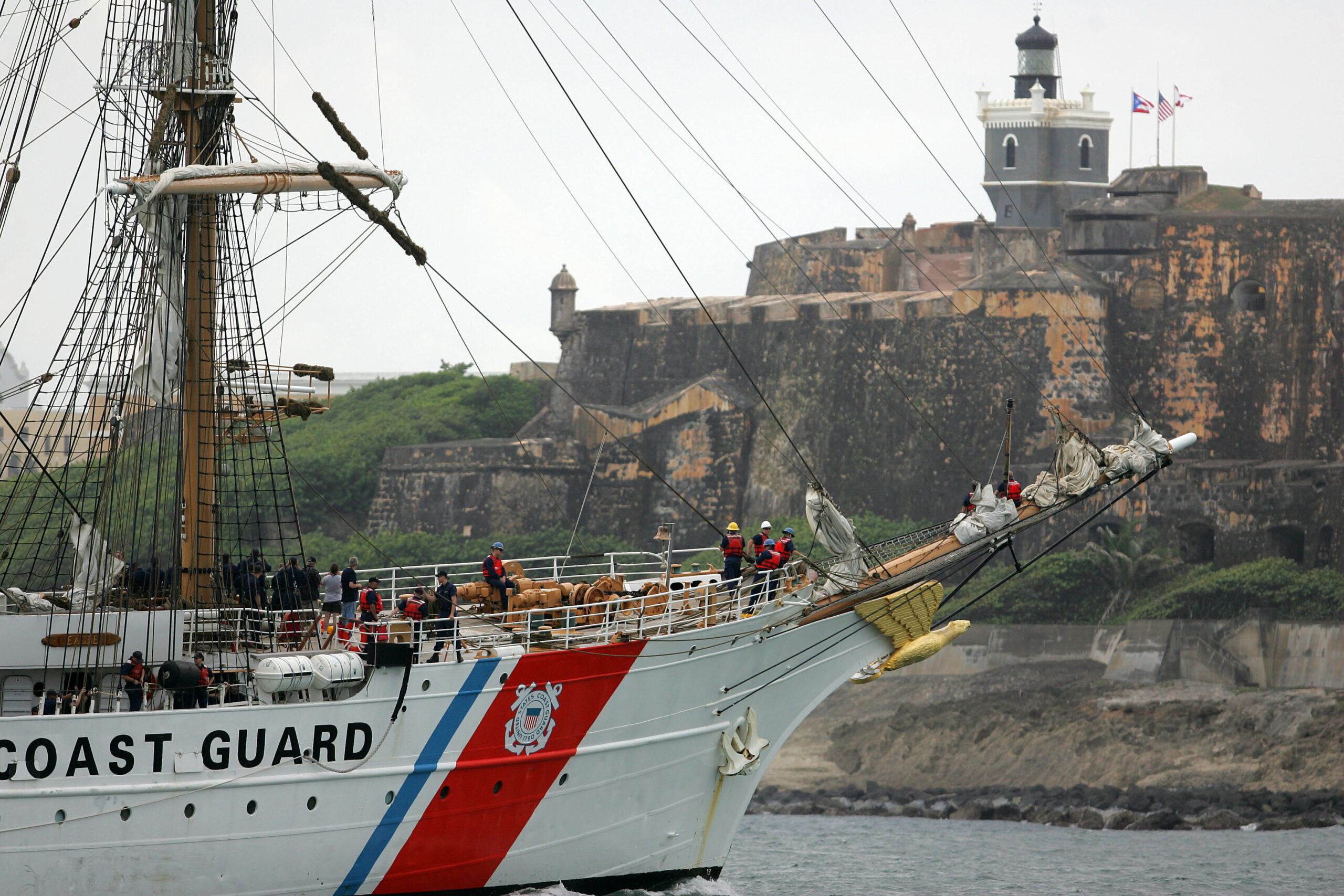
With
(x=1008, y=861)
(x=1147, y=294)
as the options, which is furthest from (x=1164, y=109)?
(x=1008, y=861)

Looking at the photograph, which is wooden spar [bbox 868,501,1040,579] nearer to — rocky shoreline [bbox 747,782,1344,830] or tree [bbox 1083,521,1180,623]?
rocky shoreline [bbox 747,782,1344,830]

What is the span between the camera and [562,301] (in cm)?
6381

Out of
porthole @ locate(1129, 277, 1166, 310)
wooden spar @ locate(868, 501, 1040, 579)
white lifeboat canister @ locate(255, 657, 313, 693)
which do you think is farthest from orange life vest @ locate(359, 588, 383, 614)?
porthole @ locate(1129, 277, 1166, 310)

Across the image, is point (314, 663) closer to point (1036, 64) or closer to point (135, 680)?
point (135, 680)

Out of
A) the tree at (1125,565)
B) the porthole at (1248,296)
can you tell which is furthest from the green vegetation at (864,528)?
the porthole at (1248,296)

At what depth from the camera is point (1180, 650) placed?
42562 mm

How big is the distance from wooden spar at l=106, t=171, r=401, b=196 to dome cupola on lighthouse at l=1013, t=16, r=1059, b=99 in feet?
188

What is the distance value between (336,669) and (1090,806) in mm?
21742

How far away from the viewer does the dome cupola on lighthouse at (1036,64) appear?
76.2 metres

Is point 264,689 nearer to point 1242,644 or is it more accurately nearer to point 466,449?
point 1242,644

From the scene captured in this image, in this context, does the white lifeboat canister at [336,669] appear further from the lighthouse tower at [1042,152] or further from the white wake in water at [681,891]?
the lighthouse tower at [1042,152]

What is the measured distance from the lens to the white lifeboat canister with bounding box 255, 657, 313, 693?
19.0 meters

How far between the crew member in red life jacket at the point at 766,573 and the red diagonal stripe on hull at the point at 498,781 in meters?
1.71

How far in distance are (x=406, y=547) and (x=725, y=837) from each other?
3130 centimetres
